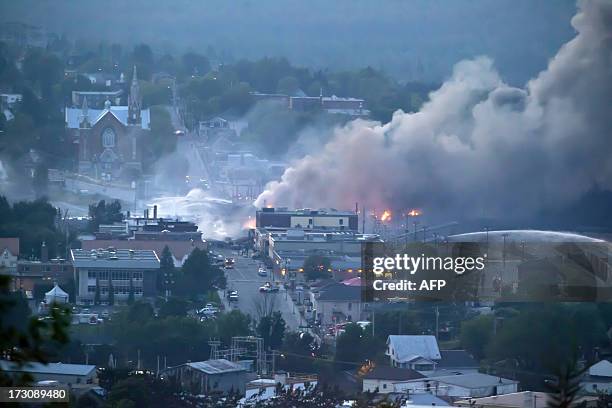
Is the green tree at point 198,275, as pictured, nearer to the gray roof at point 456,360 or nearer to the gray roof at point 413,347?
the gray roof at point 413,347

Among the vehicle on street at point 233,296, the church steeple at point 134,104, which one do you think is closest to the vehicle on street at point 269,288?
the vehicle on street at point 233,296

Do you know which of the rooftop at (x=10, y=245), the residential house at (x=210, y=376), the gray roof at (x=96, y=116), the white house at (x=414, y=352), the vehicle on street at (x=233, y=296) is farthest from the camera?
the gray roof at (x=96, y=116)

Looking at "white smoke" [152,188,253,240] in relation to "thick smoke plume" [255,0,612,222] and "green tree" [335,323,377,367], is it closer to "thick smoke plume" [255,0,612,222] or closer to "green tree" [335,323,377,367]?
"thick smoke plume" [255,0,612,222]

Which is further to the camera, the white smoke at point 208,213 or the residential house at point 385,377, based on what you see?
the white smoke at point 208,213


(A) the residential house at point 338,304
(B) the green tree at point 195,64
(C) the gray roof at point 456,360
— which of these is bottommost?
(C) the gray roof at point 456,360

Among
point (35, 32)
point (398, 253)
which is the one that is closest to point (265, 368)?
point (398, 253)

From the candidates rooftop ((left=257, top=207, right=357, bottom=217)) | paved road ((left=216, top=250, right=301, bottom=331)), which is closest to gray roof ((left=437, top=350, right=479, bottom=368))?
paved road ((left=216, top=250, right=301, bottom=331))

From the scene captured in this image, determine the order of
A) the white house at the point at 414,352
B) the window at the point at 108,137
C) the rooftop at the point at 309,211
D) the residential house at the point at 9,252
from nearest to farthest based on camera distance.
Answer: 1. the white house at the point at 414,352
2. the residential house at the point at 9,252
3. the rooftop at the point at 309,211
4. the window at the point at 108,137
